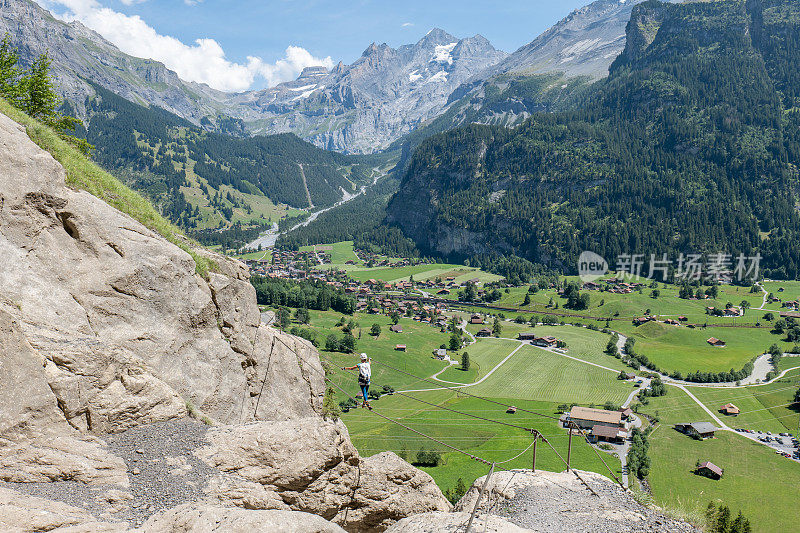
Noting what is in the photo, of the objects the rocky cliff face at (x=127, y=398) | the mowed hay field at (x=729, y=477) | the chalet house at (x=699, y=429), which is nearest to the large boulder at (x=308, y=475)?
the rocky cliff face at (x=127, y=398)

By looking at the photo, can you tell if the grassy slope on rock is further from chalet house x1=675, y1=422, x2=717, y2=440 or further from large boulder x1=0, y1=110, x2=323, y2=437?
chalet house x1=675, y1=422, x2=717, y2=440

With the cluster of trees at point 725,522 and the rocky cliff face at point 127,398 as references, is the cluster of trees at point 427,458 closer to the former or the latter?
the cluster of trees at point 725,522

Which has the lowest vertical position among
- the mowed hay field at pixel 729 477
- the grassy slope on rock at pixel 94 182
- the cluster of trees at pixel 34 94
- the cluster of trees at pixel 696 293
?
the mowed hay field at pixel 729 477

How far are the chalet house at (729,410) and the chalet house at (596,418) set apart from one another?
24.2m

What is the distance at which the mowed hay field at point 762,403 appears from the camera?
83.4m

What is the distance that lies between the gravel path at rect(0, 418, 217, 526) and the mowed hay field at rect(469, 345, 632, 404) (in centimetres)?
9032

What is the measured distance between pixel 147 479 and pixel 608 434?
80798 mm

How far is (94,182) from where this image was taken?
22859mm

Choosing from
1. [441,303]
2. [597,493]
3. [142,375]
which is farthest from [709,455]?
[441,303]

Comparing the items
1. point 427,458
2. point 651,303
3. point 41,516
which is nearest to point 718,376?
point 651,303

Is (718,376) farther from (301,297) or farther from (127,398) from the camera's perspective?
(127,398)

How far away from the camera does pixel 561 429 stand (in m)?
83.9

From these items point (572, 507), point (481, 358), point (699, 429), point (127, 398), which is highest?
point (127, 398)

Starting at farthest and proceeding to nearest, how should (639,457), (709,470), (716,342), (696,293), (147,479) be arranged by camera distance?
(696,293), (716,342), (639,457), (709,470), (147,479)
